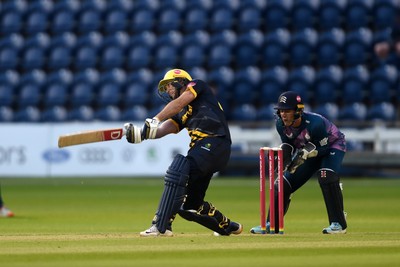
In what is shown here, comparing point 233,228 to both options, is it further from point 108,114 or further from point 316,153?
point 108,114

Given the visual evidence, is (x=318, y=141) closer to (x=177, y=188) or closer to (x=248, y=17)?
(x=177, y=188)

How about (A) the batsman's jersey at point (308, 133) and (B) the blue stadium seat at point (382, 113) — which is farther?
(B) the blue stadium seat at point (382, 113)

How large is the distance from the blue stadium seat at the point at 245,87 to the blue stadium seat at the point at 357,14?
310 centimetres

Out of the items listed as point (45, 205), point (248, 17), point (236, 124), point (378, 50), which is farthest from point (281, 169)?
point (248, 17)

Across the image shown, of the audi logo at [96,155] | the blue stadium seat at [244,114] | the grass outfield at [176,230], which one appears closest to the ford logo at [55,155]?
the audi logo at [96,155]

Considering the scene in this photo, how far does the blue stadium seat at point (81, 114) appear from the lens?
85.9 ft

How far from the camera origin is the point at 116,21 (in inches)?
1129

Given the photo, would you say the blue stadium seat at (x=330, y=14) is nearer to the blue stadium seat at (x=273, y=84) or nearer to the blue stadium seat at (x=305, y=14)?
the blue stadium seat at (x=305, y=14)

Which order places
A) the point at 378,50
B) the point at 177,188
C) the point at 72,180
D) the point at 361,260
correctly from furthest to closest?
the point at 378,50
the point at 72,180
the point at 177,188
the point at 361,260

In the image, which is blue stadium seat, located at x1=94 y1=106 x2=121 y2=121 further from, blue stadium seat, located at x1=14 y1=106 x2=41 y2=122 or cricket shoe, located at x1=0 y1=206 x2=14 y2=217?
cricket shoe, located at x1=0 y1=206 x2=14 y2=217

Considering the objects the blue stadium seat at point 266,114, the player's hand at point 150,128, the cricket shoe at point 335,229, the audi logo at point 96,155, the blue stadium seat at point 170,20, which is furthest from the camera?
the blue stadium seat at point 170,20

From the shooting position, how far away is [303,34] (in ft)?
88.0

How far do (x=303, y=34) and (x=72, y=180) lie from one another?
740cm

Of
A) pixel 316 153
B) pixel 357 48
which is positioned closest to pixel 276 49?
pixel 357 48
